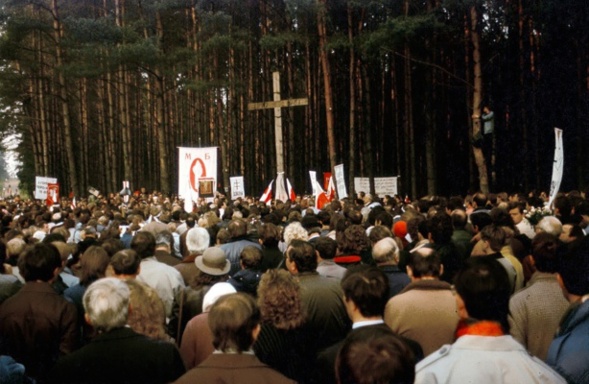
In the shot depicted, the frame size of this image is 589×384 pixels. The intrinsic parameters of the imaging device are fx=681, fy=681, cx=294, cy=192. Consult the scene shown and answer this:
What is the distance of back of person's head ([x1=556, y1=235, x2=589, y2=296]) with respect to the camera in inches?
145

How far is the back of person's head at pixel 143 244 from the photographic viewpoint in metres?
6.82

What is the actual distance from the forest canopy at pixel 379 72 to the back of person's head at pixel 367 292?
52.1 ft

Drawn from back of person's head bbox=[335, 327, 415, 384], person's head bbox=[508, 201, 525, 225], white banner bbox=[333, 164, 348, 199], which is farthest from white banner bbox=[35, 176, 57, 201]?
back of person's head bbox=[335, 327, 415, 384]

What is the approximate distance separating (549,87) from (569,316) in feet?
84.8

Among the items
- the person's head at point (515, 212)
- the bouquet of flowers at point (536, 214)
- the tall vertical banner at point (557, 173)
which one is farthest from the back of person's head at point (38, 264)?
the tall vertical banner at point (557, 173)

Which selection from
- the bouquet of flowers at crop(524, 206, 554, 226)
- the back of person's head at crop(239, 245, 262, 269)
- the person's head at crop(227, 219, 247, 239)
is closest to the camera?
the back of person's head at crop(239, 245, 262, 269)

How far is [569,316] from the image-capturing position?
3.50 meters

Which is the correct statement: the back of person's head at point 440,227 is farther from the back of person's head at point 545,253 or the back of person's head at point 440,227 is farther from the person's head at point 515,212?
the person's head at point 515,212

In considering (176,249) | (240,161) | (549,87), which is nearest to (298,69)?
(240,161)

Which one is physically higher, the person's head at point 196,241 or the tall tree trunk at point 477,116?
the tall tree trunk at point 477,116

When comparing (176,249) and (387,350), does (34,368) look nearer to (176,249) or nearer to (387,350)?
(387,350)

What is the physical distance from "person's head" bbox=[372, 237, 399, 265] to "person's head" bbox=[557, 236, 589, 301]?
231cm

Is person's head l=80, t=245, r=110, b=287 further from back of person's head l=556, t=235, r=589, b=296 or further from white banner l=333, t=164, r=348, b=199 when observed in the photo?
white banner l=333, t=164, r=348, b=199

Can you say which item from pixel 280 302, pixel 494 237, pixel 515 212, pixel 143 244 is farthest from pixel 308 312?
pixel 515 212
